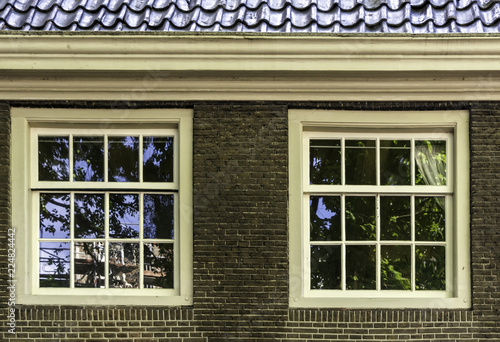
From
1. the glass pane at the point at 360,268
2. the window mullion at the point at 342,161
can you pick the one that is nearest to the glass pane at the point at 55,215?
the window mullion at the point at 342,161

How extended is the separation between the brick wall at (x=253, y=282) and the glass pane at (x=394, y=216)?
67 centimetres

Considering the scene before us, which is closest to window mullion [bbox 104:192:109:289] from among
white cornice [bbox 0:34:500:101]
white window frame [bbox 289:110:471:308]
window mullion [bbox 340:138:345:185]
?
white cornice [bbox 0:34:500:101]

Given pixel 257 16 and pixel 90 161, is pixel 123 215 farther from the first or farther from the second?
pixel 257 16

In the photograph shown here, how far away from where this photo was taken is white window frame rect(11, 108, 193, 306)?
5340 mm

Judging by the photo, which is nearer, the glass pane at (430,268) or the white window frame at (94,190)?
the white window frame at (94,190)

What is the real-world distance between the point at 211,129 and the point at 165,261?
1532 mm

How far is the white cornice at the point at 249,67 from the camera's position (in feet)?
16.1

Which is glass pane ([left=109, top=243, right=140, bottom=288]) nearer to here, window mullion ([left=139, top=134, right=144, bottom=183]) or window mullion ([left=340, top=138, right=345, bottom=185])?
window mullion ([left=139, top=134, right=144, bottom=183])

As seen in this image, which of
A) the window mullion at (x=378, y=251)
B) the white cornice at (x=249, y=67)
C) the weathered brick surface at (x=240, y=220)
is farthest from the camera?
the window mullion at (x=378, y=251)

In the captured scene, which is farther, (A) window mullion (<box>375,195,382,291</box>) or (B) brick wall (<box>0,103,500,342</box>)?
(A) window mullion (<box>375,195,382,291</box>)

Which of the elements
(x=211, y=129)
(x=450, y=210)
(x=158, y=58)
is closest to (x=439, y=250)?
(x=450, y=210)

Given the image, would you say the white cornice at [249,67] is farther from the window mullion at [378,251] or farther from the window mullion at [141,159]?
the window mullion at [378,251]

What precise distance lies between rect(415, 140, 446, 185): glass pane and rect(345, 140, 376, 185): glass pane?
49 centimetres

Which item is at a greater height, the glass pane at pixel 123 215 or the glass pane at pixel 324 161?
the glass pane at pixel 324 161
